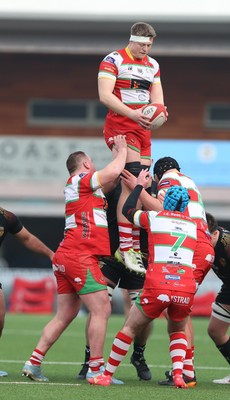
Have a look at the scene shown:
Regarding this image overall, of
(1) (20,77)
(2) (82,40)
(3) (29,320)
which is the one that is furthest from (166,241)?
(1) (20,77)

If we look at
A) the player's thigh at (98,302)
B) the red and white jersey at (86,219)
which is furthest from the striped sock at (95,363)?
the red and white jersey at (86,219)

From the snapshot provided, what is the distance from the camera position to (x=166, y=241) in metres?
10.6

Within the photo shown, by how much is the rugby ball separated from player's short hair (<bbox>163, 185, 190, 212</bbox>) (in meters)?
0.78

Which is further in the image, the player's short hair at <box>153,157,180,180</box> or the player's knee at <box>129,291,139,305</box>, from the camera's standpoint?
the player's knee at <box>129,291,139,305</box>

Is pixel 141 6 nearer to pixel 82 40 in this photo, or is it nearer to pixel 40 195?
pixel 82 40

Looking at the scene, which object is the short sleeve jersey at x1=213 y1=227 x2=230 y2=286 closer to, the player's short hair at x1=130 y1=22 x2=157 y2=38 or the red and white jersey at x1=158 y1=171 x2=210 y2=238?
the red and white jersey at x1=158 y1=171 x2=210 y2=238

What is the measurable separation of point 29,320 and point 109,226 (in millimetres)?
11731

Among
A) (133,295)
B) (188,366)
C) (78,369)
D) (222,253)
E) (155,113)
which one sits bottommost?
(78,369)

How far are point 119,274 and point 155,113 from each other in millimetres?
1873

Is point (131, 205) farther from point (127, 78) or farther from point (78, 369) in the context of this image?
point (78, 369)

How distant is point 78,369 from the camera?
1309 cm

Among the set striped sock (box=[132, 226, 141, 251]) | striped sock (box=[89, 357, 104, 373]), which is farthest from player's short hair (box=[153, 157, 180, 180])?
striped sock (box=[89, 357, 104, 373])

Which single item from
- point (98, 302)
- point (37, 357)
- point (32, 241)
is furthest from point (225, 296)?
point (37, 357)

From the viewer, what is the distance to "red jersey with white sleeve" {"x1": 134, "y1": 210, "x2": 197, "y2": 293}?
10516 millimetres
